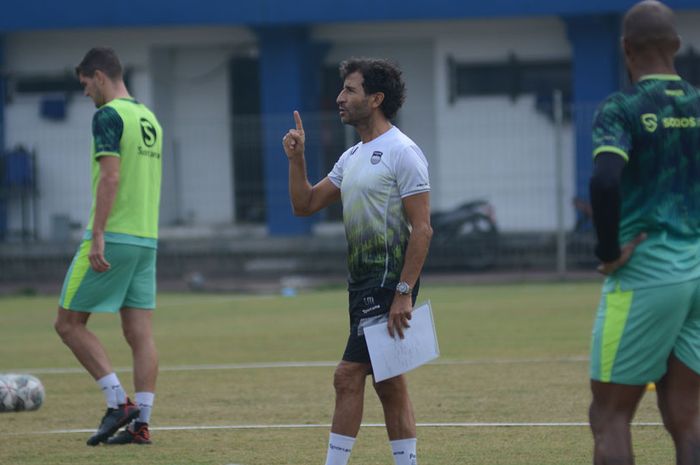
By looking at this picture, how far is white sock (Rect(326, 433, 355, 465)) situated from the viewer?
6754 millimetres

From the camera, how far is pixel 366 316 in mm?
6828

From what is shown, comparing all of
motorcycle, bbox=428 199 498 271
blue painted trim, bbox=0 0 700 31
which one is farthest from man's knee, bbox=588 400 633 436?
blue painted trim, bbox=0 0 700 31

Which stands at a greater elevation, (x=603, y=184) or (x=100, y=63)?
(x=100, y=63)

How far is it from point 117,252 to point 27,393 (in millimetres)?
1883

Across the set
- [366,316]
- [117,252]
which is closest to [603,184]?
[366,316]

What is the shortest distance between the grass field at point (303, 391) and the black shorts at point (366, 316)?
121 centimetres

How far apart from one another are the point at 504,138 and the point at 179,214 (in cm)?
619

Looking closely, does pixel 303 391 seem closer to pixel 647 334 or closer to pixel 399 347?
pixel 399 347

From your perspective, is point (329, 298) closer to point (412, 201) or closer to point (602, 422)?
point (412, 201)

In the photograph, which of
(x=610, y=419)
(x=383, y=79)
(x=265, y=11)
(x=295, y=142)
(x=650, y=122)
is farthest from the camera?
(x=265, y=11)

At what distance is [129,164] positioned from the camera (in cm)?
873

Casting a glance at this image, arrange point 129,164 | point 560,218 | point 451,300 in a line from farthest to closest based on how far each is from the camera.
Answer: point 560,218, point 451,300, point 129,164

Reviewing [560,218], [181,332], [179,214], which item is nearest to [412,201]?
[181,332]

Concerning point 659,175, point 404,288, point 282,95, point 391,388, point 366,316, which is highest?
point 282,95
